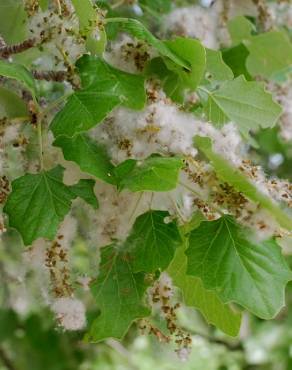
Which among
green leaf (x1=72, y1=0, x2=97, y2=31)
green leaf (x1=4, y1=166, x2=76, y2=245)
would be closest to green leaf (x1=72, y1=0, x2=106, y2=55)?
green leaf (x1=72, y1=0, x2=97, y2=31)

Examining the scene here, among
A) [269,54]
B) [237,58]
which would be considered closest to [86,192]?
[237,58]

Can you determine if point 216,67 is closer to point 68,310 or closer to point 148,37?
point 148,37

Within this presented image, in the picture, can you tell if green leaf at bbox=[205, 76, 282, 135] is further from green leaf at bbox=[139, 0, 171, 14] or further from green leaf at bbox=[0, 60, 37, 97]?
green leaf at bbox=[139, 0, 171, 14]

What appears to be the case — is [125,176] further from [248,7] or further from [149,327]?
[248,7]

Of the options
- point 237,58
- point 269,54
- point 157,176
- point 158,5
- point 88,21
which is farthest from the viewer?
point 158,5

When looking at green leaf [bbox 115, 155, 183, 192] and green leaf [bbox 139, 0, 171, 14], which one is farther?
green leaf [bbox 139, 0, 171, 14]

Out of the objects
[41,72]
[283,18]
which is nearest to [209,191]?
[41,72]
